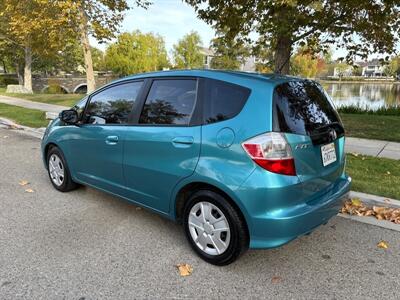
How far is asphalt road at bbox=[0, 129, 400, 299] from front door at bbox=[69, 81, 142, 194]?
47 cm

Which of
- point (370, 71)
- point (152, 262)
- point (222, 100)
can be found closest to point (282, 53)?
point (222, 100)

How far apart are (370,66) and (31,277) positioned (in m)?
140

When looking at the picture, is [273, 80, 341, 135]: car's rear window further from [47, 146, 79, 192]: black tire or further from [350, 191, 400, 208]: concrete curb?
[47, 146, 79, 192]: black tire

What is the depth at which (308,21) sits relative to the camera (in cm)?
883

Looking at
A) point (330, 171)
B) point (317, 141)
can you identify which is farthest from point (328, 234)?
point (317, 141)

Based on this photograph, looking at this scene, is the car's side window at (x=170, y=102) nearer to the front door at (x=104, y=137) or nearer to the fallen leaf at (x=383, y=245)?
the front door at (x=104, y=137)

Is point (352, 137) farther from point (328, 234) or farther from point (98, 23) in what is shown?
point (98, 23)

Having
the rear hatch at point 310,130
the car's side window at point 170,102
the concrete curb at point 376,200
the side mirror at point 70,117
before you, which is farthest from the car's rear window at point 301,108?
the side mirror at point 70,117

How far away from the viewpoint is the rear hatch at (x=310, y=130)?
276 centimetres

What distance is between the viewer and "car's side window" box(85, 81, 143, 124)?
12.3 feet

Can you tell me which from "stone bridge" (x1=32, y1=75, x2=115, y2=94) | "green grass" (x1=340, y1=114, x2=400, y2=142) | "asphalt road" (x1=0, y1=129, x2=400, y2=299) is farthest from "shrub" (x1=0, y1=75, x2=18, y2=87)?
"asphalt road" (x1=0, y1=129, x2=400, y2=299)

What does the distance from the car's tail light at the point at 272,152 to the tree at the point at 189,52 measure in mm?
63940

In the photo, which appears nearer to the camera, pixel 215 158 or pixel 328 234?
pixel 215 158

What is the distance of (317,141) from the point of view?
2.93m
